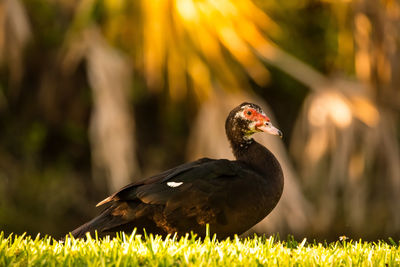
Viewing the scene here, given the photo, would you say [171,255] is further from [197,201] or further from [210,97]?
[210,97]

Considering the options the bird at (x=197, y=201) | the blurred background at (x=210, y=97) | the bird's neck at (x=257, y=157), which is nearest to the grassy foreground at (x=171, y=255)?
the bird at (x=197, y=201)

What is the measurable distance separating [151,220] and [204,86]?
12.8ft

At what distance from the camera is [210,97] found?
804cm

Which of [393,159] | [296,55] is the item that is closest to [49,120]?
[296,55]

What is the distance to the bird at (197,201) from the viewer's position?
4.17m

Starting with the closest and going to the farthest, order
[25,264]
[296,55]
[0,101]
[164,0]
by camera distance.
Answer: [25,264], [164,0], [0,101], [296,55]

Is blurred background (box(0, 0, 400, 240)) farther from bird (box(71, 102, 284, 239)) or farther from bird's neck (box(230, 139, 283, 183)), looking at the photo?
bird (box(71, 102, 284, 239))

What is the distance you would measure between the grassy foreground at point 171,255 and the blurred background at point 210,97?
394cm

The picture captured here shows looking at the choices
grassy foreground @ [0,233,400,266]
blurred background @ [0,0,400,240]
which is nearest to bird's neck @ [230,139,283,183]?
grassy foreground @ [0,233,400,266]

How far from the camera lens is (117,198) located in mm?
4352

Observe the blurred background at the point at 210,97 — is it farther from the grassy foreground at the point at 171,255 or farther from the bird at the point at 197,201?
the grassy foreground at the point at 171,255

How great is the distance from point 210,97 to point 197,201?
396 cm

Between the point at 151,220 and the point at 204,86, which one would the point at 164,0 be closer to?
the point at 204,86

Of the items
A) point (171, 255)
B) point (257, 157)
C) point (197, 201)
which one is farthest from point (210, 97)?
point (171, 255)
